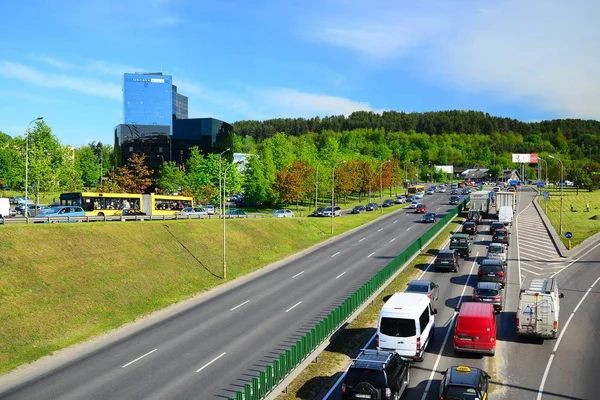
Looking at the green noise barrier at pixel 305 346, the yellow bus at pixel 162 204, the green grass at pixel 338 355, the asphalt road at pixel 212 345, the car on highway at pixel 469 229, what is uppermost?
the yellow bus at pixel 162 204

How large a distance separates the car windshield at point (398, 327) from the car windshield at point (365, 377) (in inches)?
204

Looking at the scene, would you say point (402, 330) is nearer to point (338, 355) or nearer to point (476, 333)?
point (338, 355)

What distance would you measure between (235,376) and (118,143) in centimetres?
10287

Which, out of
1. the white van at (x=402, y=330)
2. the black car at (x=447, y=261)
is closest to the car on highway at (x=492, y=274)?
the black car at (x=447, y=261)

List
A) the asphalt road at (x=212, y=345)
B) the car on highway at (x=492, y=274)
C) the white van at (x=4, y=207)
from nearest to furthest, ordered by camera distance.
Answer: the asphalt road at (x=212, y=345) < the car on highway at (x=492, y=274) < the white van at (x=4, y=207)

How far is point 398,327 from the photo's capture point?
22.9 meters

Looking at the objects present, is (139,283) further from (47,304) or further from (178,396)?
(178,396)

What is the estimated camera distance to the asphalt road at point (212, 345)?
21.4m

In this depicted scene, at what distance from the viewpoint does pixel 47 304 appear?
30359 millimetres

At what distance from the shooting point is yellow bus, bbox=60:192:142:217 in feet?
192

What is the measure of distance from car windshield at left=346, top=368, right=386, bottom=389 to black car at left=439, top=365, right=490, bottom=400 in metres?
2.07

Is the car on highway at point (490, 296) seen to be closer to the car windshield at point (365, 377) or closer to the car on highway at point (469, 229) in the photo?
the car windshield at point (365, 377)

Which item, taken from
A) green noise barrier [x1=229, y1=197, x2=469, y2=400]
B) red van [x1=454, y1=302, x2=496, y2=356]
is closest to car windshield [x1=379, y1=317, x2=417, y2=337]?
red van [x1=454, y1=302, x2=496, y2=356]

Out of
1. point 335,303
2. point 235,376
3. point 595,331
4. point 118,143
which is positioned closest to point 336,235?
point 335,303
